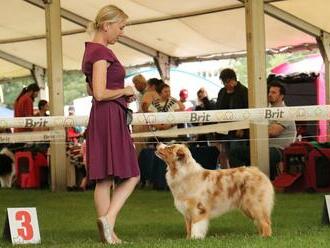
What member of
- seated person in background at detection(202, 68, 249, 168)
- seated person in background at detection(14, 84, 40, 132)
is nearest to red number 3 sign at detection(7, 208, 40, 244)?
seated person in background at detection(202, 68, 249, 168)

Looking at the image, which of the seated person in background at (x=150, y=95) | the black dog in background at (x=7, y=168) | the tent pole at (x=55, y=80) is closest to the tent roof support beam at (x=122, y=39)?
the tent pole at (x=55, y=80)

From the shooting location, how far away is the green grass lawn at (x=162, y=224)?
456 cm

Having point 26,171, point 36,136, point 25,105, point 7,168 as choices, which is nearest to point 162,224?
point 36,136

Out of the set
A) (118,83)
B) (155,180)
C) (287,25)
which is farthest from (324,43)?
(118,83)

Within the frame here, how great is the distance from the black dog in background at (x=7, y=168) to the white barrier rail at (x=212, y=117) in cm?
453

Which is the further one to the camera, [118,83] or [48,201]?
[48,201]

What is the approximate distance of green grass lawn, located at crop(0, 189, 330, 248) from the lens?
456 centimetres

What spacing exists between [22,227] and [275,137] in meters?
4.65

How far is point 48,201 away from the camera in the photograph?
8719 mm

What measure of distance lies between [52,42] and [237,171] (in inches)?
223

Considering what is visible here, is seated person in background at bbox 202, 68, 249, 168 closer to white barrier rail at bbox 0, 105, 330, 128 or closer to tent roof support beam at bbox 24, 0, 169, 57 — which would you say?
white barrier rail at bbox 0, 105, 330, 128

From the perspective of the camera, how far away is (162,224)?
6.02 m

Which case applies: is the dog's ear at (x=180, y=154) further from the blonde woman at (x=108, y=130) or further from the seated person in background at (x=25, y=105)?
the seated person in background at (x=25, y=105)

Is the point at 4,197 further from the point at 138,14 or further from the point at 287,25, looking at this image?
the point at 287,25
